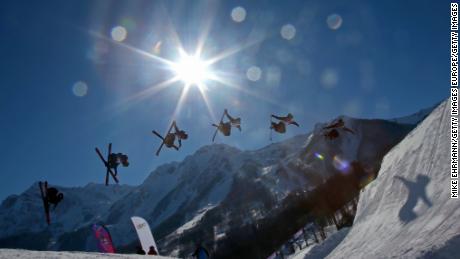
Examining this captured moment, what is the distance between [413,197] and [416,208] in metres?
0.69

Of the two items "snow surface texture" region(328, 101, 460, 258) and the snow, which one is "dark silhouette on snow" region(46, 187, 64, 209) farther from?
"snow surface texture" region(328, 101, 460, 258)

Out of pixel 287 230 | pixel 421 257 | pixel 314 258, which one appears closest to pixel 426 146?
Result: pixel 421 257

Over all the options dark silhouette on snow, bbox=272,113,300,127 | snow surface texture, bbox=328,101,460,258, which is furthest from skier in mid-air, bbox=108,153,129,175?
snow surface texture, bbox=328,101,460,258

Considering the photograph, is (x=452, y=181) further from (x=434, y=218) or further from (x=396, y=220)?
(x=396, y=220)

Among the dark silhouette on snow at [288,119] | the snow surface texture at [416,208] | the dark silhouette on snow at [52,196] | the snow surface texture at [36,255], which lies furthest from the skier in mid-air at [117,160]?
the snow surface texture at [416,208]

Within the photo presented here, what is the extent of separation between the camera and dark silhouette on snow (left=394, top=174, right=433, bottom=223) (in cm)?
990

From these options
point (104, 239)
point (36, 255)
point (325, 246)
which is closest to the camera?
point (36, 255)

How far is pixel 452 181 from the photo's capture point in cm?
900

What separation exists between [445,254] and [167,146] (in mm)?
16371

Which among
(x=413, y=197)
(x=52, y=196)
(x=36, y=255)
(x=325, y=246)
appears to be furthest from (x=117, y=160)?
(x=413, y=197)

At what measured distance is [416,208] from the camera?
989cm

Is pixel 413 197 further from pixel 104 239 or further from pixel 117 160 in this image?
pixel 104 239

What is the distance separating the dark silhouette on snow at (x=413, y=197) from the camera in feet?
32.5

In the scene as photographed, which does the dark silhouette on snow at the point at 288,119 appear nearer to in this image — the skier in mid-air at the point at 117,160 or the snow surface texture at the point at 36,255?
the skier in mid-air at the point at 117,160
